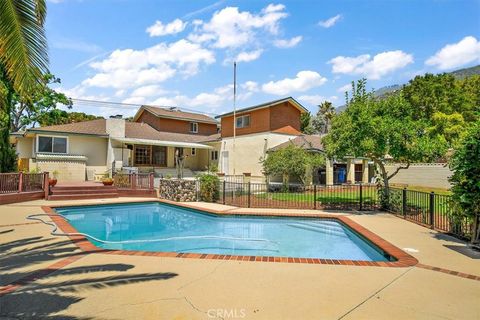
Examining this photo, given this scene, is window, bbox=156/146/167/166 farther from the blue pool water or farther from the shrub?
the shrub

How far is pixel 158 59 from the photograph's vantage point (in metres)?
24.0

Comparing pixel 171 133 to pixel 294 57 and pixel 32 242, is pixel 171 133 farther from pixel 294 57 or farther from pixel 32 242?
pixel 32 242

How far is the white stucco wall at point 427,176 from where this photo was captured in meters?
23.6

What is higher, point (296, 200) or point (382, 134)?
point (382, 134)

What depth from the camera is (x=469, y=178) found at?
7.67m

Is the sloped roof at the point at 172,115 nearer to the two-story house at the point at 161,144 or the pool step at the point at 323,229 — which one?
the two-story house at the point at 161,144

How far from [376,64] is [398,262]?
19689 millimetres

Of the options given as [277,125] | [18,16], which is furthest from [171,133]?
[18,16]

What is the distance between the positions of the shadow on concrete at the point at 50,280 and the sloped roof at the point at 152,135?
21228 millimetres

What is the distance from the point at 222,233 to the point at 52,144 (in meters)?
17.8

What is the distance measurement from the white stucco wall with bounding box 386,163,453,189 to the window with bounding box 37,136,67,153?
27953mm

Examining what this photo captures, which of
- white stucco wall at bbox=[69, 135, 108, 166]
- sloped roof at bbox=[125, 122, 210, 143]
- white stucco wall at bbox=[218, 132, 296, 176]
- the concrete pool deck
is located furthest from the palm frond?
sloped roof at bbox=[125, 122, 210, 143]
